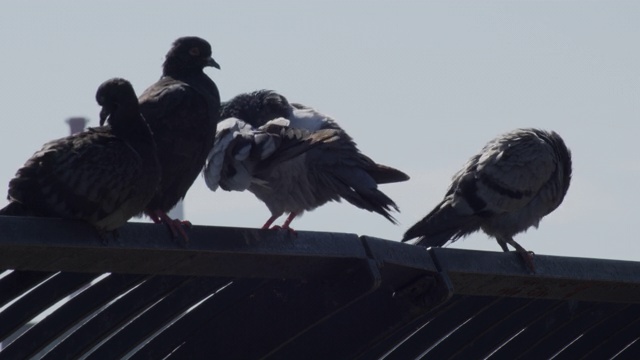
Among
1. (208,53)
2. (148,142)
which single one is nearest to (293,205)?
(208,53)

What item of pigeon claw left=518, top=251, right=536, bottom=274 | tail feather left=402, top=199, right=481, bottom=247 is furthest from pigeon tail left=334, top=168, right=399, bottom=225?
pigeon claw left=518, top=251, right=536, bottom=274

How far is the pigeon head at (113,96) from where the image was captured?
6.12 metres

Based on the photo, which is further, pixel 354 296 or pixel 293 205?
pixel 293 205

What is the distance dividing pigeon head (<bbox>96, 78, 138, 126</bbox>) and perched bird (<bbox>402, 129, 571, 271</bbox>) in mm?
3271

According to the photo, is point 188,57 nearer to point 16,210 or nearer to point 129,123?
point 129,123

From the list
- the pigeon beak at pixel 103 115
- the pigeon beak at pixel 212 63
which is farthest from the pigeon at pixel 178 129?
the pigeon beak at pixel 103 115

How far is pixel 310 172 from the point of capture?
8797 mm

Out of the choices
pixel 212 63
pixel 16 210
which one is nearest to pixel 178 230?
pixel 16 210

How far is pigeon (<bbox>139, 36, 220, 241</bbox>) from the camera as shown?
7066 mm

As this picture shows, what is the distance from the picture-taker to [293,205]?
8.80m

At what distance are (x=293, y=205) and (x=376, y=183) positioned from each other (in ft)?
1.93

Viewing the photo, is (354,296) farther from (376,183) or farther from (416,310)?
(376,183)

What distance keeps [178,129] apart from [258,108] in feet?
7.11

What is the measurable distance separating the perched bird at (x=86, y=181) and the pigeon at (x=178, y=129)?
43.7 inches
